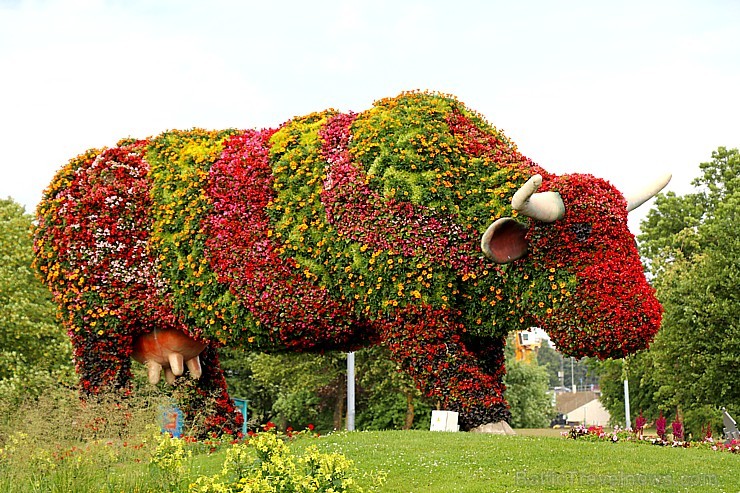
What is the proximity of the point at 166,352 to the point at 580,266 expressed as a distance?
6330 mm

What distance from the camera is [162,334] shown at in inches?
499

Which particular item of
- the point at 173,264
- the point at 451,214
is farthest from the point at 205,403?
the point at 451,214

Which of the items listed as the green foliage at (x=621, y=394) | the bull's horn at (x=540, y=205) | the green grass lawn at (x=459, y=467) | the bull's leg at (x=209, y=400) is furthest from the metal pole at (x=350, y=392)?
the green foliage at (x=621, y=394)

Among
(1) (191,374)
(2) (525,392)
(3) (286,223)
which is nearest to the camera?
(3) (286,223)

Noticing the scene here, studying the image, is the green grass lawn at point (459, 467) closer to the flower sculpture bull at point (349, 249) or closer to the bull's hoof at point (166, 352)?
the flower sculpture bull at point (349, 249)

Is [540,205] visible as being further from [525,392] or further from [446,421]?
[525,392]

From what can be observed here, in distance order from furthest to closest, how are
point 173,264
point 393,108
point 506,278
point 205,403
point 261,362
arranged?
1. point 261,362
2. point 205,403
3. point 173,264
4. point 393,108
5. point 506,278

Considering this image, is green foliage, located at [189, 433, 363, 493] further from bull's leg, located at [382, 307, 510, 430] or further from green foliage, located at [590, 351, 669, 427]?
green foliage, located at [590, 351, 669, 427]

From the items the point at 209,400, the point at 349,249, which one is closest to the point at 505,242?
the point at 349,249

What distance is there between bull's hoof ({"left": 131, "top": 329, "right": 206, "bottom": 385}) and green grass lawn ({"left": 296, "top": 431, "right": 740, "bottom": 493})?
3540mm

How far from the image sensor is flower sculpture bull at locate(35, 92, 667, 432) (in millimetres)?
9711

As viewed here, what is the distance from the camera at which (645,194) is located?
10.3 meters

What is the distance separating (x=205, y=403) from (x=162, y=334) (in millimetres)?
1291

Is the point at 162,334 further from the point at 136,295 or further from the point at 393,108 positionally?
the point at 393,108
